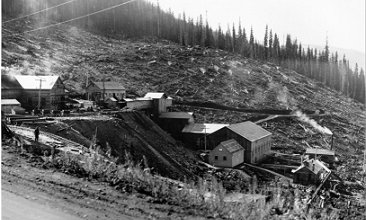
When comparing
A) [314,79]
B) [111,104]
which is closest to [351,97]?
[314,79]

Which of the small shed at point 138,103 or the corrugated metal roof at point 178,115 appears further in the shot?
the corrugated metal roof at point 178,115

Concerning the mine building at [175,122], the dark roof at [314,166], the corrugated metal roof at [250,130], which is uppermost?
the mine building at [175,122]

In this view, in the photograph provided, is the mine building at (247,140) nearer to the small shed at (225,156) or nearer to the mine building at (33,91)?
the small shed at (225,156)

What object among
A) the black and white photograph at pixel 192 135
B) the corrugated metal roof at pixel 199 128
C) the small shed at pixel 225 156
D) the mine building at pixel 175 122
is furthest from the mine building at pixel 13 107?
the small shed at pixel 225 156

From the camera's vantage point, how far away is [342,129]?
1573 cm

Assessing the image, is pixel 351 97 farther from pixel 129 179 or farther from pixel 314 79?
pixel 129 179

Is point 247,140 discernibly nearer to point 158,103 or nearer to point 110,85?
point 158,103

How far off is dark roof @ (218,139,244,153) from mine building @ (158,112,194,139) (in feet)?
9.49

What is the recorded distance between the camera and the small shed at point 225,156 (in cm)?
2077

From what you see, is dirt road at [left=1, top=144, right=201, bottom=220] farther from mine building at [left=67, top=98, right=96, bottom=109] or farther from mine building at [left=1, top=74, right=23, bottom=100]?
mine building at [left=67, top=98, right=96, bottom=109]

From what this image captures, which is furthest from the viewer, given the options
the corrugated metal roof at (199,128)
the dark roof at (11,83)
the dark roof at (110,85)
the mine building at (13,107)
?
the dark roof at (110,85)

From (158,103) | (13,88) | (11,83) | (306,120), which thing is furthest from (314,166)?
(11,83)

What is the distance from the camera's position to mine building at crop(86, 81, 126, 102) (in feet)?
84.0

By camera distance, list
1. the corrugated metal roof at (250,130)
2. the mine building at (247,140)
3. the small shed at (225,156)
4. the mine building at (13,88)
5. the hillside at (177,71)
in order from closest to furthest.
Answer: the hillside at (177,71) < the mine building at (13,88) < the small shed at (225,156) < the mine building at (247,140) < the corrugated metal roof at (250,130)
